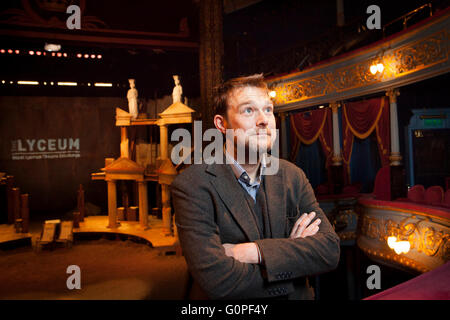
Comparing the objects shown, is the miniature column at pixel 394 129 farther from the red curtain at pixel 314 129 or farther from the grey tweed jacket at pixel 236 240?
the grey tweed jacket at pixel 236 240

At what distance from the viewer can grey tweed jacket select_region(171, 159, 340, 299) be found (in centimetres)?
128

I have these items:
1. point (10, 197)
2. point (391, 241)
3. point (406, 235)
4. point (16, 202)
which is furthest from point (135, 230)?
point (406, 235)

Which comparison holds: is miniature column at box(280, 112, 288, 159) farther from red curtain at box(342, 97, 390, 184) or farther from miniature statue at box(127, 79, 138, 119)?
miniature statue at box(127, 79, 138, 119)

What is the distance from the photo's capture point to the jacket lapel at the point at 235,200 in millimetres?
1377

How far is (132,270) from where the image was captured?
18.7 feet

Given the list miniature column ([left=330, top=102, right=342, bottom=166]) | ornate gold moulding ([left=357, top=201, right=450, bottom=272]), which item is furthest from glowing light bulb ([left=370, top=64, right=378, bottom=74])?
ornate gold moulding ([left=357, top=201, right=450, bottom=272])

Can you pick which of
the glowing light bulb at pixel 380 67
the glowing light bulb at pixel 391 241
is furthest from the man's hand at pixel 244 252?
the glowing light bulb at pixel 380 67

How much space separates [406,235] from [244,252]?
5.43m

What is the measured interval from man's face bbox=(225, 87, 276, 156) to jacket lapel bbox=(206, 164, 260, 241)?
0.16 meters

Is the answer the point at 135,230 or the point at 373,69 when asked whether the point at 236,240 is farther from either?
the point at 373,69

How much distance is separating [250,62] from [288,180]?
9.90 metres

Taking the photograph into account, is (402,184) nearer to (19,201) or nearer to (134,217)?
(134,217)

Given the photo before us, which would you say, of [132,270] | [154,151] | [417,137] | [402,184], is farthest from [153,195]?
[417,137]

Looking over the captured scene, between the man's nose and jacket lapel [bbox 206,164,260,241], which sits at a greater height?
the man's nose
